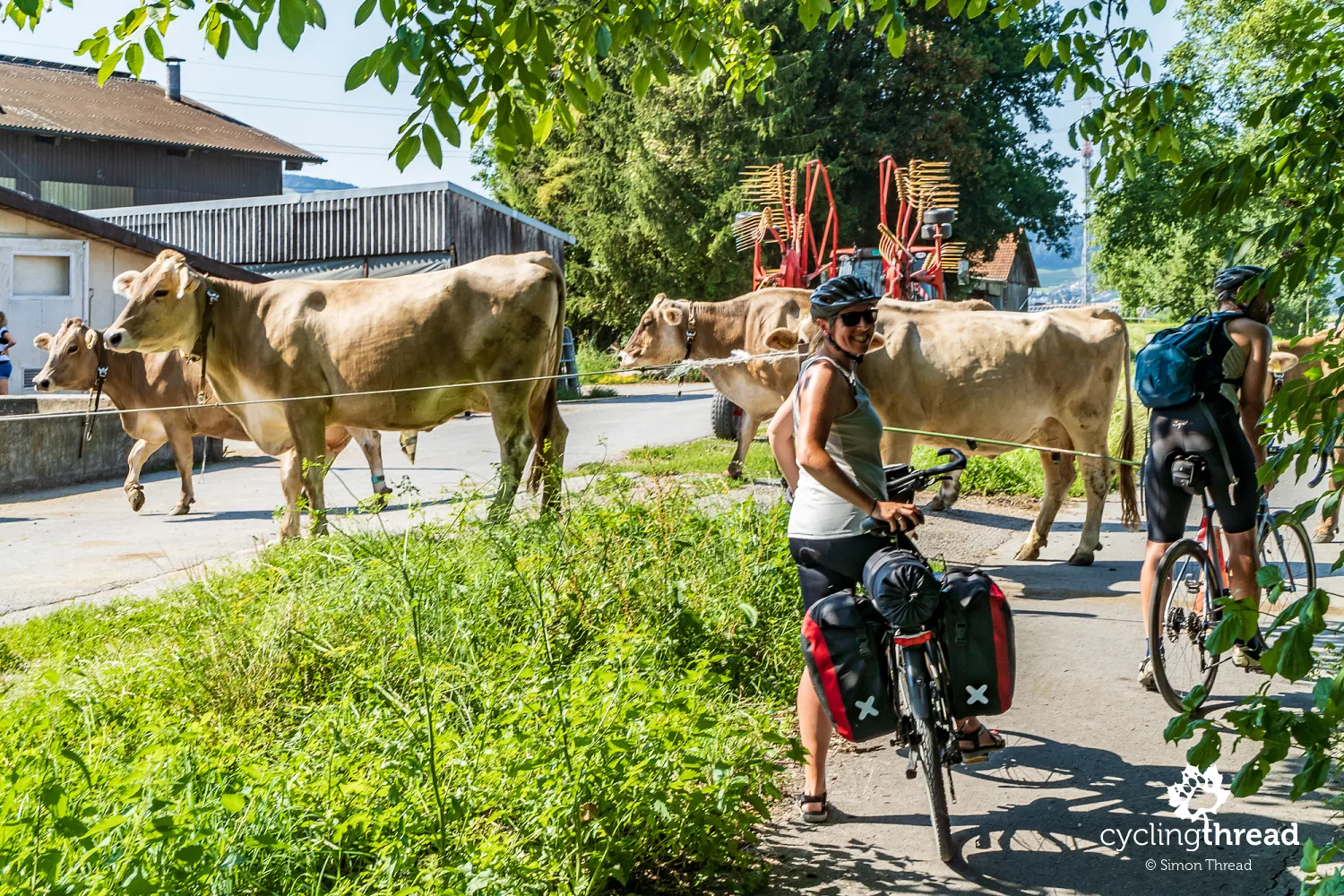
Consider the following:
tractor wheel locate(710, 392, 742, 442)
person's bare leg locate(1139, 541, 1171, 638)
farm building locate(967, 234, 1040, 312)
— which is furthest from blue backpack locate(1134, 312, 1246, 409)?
farm building locate(967, 234, 1040, 312)

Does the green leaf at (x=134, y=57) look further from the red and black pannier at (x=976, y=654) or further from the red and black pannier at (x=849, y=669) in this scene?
the red and black pannier at (x=976, y=654)

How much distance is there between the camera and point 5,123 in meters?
39.8

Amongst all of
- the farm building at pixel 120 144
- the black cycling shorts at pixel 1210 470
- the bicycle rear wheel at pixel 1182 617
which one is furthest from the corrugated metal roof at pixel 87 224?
the farm building at pixel 120 144

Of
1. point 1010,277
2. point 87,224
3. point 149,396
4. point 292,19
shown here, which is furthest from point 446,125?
point 1010,277

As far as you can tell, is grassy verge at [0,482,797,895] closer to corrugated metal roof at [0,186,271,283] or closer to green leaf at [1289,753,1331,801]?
green leaf at [1289,753,1331,801]

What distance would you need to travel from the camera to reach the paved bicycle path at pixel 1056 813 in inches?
163

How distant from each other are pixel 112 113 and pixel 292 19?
46539 millimetres

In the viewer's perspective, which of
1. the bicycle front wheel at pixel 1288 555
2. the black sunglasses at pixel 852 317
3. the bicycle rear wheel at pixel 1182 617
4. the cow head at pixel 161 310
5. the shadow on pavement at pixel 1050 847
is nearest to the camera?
the shadow on pavement at pixel 1050 847

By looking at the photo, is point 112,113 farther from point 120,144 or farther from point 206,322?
point 206,322

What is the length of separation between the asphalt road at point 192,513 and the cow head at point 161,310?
158 cm

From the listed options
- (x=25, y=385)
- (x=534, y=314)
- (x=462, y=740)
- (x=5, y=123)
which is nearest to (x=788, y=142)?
(x=25, y=385)

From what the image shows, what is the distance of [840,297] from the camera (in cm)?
478

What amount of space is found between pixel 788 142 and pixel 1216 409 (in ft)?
106

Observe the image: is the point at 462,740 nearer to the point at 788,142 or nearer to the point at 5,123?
the point at 788,142
